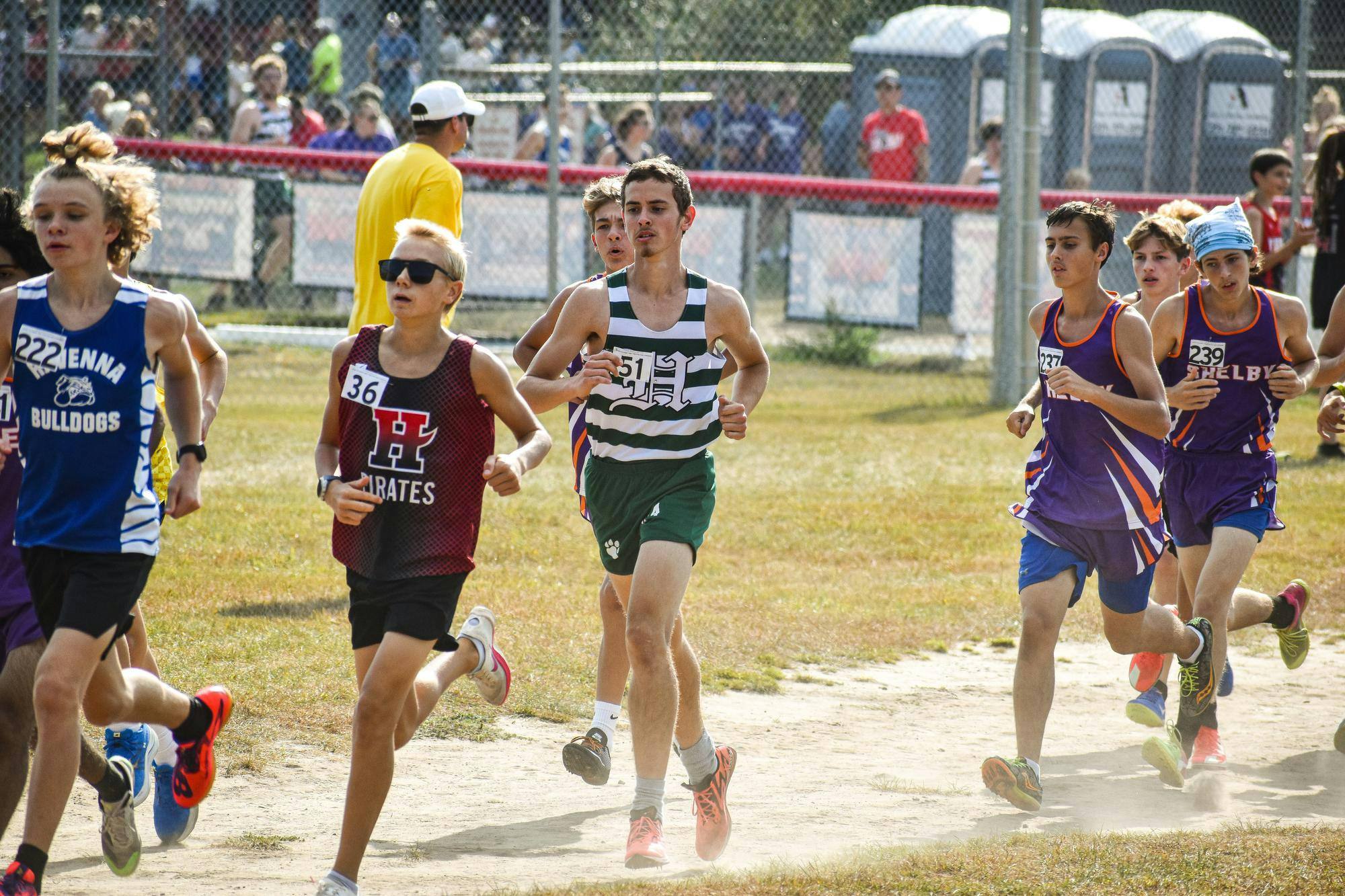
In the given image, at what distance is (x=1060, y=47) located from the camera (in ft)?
72.4

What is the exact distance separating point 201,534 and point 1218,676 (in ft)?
18.7

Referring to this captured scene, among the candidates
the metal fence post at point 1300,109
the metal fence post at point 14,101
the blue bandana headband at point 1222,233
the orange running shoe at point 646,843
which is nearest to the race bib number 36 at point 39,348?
the orange running shoe at point 646,843

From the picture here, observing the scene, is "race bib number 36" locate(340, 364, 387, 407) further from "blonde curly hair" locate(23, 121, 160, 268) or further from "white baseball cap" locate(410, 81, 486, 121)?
"white baseball cap" locate(410, 81, 486, 121)

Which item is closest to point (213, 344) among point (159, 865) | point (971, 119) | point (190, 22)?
point (159, 865)

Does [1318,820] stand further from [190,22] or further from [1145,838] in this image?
[190,22]

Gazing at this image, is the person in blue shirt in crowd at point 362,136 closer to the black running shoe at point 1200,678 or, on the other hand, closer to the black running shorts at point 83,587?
the black running shoe at point 1200,678

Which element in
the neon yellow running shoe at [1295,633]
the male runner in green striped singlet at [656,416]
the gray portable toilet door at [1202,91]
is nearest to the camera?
the male runner in green striped singlet at [656,416]

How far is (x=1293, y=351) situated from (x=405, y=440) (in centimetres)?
373

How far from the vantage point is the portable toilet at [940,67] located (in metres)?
21.1

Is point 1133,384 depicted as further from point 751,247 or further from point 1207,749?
point 751,247

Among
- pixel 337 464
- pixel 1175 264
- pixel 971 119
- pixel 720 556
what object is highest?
pixel 971 119

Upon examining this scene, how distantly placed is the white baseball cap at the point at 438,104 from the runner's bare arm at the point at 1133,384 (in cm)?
352

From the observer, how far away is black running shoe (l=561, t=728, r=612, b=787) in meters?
5.52

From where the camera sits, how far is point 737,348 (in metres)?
5.36
